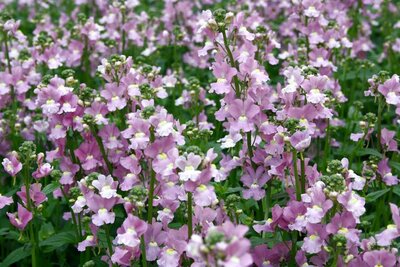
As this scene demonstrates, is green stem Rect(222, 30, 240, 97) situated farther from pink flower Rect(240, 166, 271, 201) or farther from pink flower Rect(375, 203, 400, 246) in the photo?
pink flower Rect(375, 203, 400, 246)

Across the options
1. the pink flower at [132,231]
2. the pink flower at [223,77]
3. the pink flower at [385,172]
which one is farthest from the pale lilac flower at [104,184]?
the pink flower at [385,172]

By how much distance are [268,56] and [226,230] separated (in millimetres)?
2602

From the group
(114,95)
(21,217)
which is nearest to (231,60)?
(114,95)

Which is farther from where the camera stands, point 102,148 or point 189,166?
point 102,148

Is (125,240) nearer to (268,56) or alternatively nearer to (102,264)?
(102,264)

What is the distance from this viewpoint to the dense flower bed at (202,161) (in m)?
2.90

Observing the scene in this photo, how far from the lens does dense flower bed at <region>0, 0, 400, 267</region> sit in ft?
9.50

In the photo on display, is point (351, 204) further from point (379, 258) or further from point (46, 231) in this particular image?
point (46, 231)

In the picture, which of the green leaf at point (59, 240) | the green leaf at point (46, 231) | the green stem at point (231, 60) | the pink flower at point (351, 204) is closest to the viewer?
the pink flower at point (351, 204)

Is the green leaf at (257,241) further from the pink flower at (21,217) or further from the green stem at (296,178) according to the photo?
the pink flower at (21,217)

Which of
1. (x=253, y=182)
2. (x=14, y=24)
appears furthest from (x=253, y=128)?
(x=14, y=24)

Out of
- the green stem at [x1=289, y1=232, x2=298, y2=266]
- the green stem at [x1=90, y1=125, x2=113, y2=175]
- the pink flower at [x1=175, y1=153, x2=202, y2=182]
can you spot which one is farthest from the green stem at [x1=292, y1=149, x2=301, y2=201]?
the green stem at [x1=90, y1=125, x2=113, y2=175]

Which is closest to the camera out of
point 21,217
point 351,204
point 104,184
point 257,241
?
point 351,204

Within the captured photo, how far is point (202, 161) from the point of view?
2.79 meters
